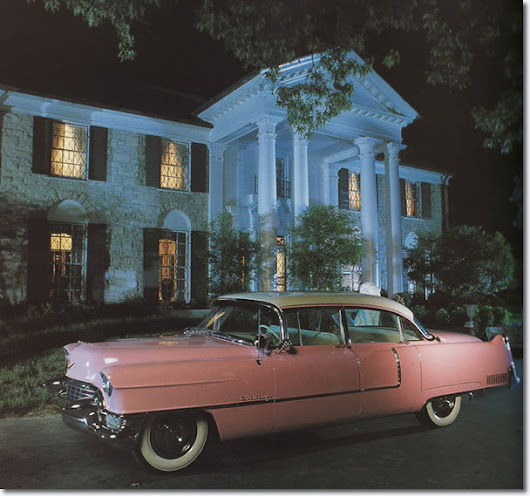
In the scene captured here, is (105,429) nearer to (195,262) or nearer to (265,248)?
(265,248)

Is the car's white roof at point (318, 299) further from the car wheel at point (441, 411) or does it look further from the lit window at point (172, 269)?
the lit window at point (172, 269)

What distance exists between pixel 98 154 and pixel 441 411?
494 inches

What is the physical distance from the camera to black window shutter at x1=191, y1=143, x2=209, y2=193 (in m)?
16.8

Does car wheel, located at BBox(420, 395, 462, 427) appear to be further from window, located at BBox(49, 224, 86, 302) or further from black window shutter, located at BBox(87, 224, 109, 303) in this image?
window, located at BBox(49, 224, 86, 302)

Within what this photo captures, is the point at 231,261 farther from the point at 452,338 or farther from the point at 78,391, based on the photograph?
the point at 78,391

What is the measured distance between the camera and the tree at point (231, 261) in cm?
1405

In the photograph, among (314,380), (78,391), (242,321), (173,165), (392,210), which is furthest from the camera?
(392,210)

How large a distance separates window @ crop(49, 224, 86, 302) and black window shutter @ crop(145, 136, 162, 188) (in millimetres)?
2557

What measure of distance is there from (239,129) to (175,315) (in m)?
6.20

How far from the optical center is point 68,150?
48.6ft

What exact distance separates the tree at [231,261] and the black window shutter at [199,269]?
0.94 meters

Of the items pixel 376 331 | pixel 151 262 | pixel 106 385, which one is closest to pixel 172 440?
pixel 106 385

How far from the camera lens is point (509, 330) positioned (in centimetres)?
1391

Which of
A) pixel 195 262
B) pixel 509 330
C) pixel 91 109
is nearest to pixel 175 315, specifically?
pixel 195 262
